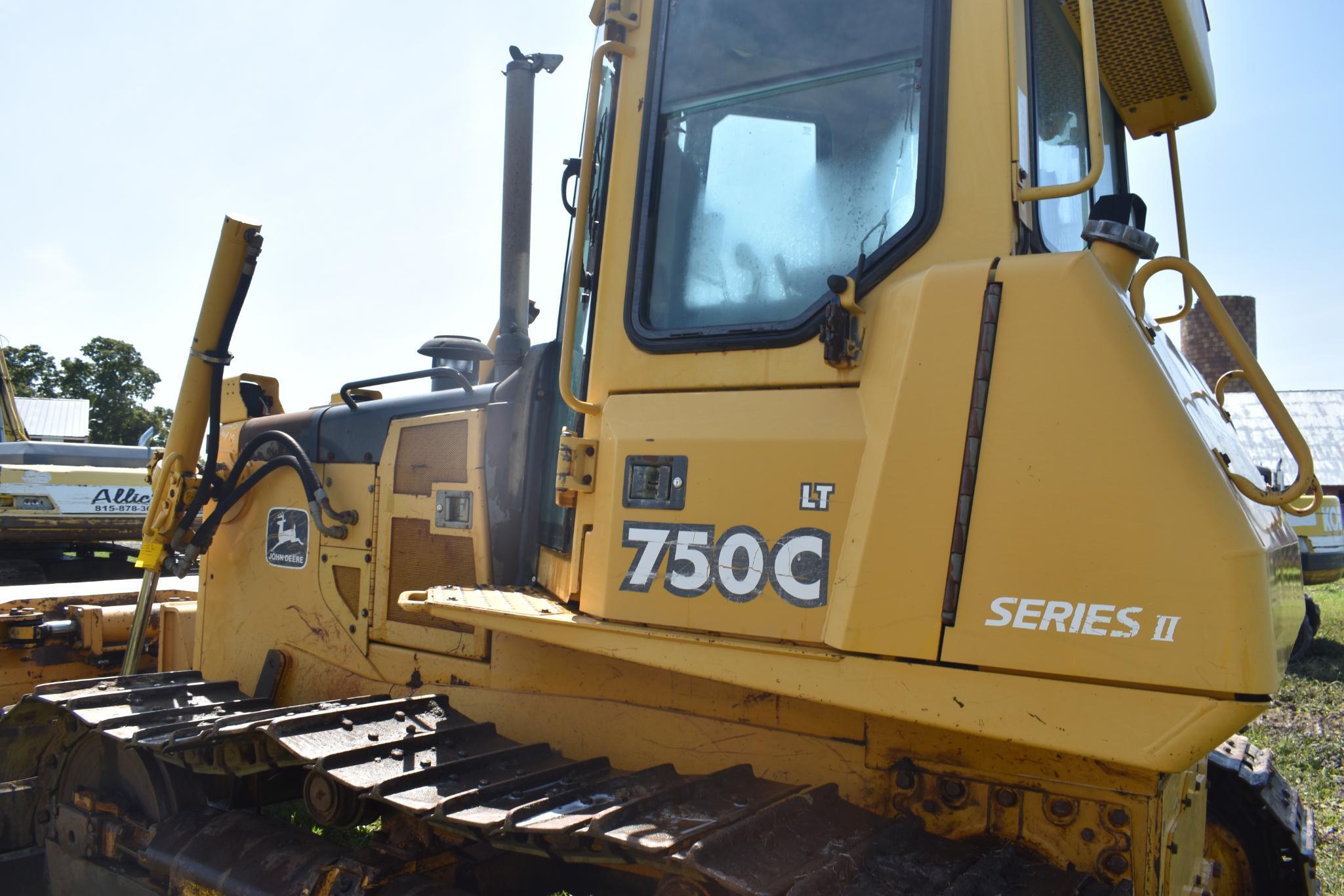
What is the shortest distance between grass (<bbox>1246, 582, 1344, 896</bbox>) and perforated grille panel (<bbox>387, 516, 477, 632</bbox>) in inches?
113

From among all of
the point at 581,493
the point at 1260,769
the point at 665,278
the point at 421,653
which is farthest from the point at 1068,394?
the point at 1260,769

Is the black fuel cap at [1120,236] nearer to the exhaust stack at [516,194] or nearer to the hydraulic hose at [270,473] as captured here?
the exhaust stack at [516,194]

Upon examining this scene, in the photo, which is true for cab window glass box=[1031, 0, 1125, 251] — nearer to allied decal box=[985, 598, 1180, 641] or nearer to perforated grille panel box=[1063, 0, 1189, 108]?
perforated grille panel box=[1063, 0, 1189, 108]

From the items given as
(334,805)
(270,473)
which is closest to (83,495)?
(270,473)

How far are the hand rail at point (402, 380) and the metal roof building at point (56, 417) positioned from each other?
3567 cm

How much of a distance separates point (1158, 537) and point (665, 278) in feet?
4.23

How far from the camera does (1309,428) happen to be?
1036 inches

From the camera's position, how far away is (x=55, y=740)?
3.46 m

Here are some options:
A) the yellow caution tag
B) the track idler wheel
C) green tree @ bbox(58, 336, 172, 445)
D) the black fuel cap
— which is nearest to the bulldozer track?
the track idler wheel

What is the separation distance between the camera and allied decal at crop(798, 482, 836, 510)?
85.4 inches

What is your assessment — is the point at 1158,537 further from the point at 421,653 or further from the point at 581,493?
the point at 421,653

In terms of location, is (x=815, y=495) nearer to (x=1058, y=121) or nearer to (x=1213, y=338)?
(x=1058, y=121)

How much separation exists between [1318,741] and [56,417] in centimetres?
4025

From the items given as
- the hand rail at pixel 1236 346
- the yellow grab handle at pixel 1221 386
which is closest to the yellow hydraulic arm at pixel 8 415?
the yellow grab handle at pixel 1221 386
